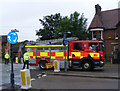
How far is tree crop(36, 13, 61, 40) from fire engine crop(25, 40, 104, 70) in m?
18.9

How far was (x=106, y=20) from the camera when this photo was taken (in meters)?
29.5

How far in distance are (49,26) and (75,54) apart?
22179 millimetres

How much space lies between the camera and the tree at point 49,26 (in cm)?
3397

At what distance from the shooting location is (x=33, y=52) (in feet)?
50.6

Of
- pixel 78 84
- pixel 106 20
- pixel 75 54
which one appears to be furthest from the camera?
pixel 106 20

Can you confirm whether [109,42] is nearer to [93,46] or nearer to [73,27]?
[73,27]

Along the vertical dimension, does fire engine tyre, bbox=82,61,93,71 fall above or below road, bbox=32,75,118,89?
above

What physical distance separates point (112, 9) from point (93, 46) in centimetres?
2023

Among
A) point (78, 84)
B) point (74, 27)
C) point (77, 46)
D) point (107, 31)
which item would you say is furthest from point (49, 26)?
point (78, 84)

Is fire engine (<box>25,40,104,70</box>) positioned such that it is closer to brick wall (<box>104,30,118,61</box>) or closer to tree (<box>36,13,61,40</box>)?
brick wall (<box>104,30,118,61</box>)

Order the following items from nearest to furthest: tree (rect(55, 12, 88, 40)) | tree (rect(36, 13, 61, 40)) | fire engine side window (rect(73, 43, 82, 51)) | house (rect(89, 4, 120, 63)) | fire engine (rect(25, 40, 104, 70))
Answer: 1. fire engine (rect(25, 40, 104, 70))
2. fire engine side window (rect(73, 43, 82, 51))
3. tree (rect(55, 12, 88, 40))
4. house (rect(89, 4, 120, 63))
5. tree (rect(36, 13, 61, 40))

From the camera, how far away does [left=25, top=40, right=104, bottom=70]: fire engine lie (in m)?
13.5

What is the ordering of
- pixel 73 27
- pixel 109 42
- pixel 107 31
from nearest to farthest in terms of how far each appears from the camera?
pixel 73 27
pixel 109 42
pixel 107 31

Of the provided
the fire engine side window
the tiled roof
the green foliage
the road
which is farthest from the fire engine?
the tiled roof
